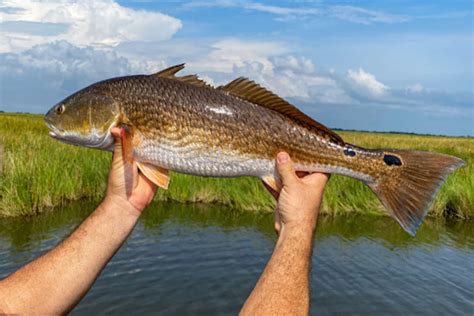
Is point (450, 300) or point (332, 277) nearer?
point (450, 300)

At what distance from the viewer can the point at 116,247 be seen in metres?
3.26

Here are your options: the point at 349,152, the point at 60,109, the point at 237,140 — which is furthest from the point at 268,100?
the point at 60,109

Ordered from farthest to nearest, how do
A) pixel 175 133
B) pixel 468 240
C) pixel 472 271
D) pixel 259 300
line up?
1. pixel 468 240
2. pixel 472 271
3. pixel 175 133
4. pixel 259 300

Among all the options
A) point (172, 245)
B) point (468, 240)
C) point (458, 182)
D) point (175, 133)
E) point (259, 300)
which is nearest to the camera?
point (259, 300)

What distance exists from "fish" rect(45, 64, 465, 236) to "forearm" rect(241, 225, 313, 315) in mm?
425

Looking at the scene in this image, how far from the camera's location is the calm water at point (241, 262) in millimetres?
7984

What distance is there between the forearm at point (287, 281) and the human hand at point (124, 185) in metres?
1.01

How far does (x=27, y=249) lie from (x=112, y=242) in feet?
25.1

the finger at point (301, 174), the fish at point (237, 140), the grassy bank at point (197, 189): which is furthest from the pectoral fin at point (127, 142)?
the grassy bank at point (197, 189)

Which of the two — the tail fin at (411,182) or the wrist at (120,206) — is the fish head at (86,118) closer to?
the wrist at (120,206)

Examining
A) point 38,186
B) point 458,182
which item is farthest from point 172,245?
point 458,182

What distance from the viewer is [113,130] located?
3.21 metres

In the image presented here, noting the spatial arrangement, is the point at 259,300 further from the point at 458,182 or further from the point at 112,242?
the point at 458,182

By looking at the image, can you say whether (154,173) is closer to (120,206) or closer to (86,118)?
(120,206)
